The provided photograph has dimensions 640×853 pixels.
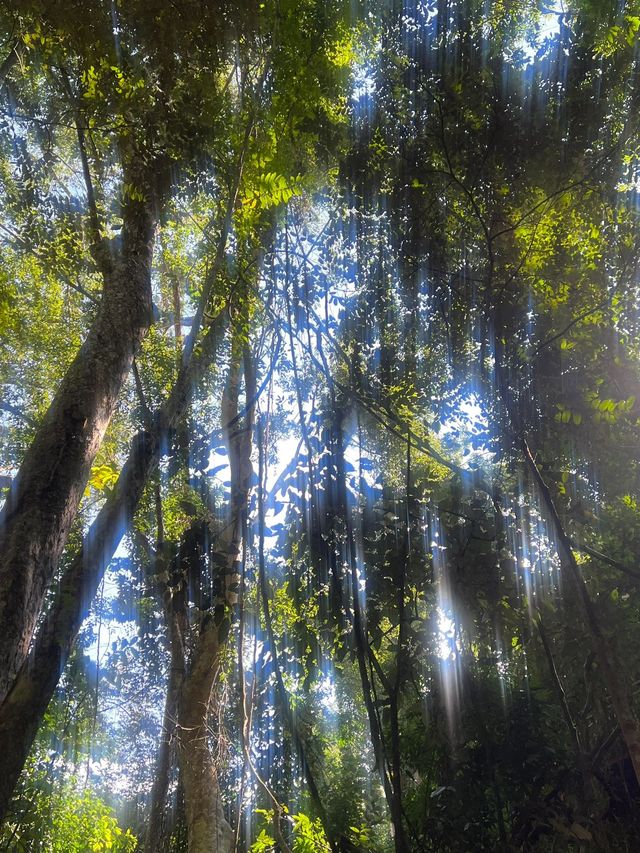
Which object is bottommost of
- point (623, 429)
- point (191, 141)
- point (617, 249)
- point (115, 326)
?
point (115, 326)

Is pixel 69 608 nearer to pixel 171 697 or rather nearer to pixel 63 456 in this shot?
pixel 63 456

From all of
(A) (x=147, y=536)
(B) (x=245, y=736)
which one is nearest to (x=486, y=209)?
(B) (x=245, y=736)

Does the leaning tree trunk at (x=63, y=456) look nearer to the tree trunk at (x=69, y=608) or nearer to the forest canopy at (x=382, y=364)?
the forest canopy at (x=382, y=364)

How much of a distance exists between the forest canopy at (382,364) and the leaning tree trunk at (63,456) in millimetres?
17

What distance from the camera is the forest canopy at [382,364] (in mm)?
2898

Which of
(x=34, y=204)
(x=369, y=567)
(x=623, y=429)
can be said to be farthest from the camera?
(x=34, y=204)

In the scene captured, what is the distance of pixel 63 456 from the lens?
9.24ft

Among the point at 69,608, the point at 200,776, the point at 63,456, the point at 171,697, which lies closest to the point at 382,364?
the point at 63,456

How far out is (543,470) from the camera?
3.97 m

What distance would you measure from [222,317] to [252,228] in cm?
96

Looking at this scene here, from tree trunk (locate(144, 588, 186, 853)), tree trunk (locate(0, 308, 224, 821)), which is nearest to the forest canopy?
tree trunk (locate(0, 308, 224, 821))

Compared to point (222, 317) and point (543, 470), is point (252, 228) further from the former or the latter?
point (543, 470)

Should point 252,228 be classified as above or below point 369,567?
above

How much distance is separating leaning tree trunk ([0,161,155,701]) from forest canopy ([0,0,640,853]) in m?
0.02
